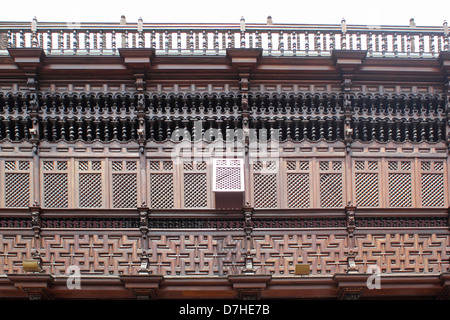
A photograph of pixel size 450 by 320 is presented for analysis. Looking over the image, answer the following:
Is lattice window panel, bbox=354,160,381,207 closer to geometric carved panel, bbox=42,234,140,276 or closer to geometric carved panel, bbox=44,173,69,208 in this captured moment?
geometric carved panel, bbox=42,234,140,276

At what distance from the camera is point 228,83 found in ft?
51.5

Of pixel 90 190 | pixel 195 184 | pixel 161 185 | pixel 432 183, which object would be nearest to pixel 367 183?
pixel 432 183

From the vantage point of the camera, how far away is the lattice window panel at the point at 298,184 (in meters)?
15.3

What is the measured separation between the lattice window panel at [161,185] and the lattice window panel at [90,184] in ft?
3.10

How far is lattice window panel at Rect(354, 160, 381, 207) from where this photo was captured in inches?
607

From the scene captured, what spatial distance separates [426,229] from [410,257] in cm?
62

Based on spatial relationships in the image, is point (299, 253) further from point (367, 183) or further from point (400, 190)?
point (400, 190)

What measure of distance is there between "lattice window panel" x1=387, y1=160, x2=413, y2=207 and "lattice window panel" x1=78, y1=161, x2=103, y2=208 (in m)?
5.35

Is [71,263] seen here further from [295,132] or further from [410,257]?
[410,257]

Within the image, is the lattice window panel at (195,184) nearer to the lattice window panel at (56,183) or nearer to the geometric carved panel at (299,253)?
the geometric carved panel at (299,253)

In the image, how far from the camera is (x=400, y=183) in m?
15.6

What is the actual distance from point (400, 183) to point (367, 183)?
24.5 inches

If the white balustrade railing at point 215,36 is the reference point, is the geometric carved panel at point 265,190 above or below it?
below

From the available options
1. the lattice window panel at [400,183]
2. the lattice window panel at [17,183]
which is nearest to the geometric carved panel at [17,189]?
the lattice window panel at [17,183]
